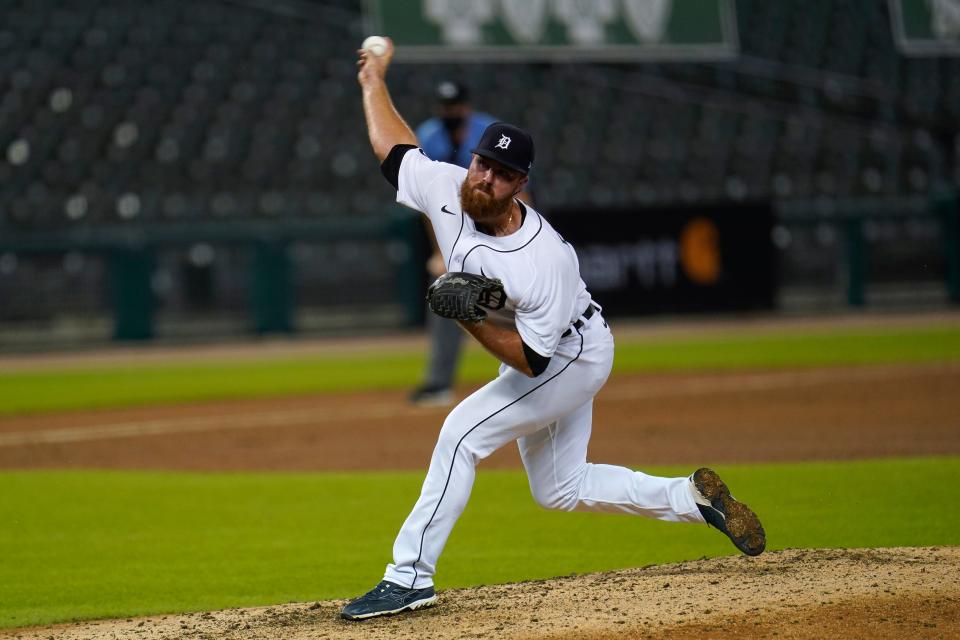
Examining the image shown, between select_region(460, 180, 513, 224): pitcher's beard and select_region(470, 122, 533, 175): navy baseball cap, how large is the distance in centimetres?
10

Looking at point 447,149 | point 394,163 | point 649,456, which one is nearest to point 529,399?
point 394,163

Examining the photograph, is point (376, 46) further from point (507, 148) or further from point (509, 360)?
point (509, 360)

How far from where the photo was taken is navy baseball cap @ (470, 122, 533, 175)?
367 cm

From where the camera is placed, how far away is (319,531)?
5.58 m

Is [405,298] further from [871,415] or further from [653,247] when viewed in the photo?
[871,415]

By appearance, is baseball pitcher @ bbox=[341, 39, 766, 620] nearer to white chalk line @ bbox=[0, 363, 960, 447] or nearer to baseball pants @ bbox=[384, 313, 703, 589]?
baseball pants @ bbox=[384, 313, 703, 589]

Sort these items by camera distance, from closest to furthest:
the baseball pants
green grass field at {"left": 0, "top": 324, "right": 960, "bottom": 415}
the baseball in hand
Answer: the baseball pants
the baseball in hand
green grass field at {"left": 0, "top": 324, "right": 960, "bottom": 415}

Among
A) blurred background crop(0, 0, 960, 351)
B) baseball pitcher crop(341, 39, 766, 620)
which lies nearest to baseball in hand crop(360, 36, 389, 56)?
baseball pitcher crop(341, 39, 766, 620)

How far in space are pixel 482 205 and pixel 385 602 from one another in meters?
1.19

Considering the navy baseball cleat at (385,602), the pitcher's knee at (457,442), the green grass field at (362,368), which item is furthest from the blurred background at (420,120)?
the navy baseball cleat at (385,602)

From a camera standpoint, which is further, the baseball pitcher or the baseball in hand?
the baseball in hand

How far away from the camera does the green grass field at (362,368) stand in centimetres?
1116

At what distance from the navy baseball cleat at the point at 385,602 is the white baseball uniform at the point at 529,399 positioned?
0.03m

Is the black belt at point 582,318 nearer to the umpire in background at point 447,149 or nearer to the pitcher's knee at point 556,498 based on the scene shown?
the pitcher's knee at point 556,498
